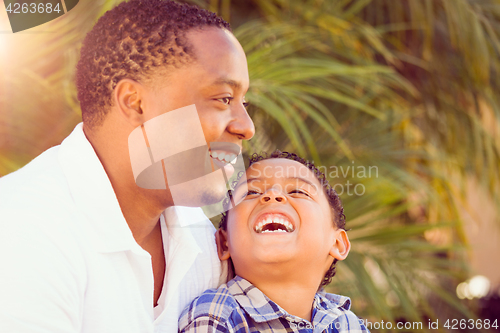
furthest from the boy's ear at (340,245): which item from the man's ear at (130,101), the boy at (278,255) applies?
the man's ear at (130,101)

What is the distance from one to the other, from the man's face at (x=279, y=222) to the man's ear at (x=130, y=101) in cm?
43

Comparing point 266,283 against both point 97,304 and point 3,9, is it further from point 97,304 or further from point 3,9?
point 3,9

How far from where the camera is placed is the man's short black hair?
3.36 ft

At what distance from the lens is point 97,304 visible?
0.89m

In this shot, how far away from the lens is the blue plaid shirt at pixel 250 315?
109cm

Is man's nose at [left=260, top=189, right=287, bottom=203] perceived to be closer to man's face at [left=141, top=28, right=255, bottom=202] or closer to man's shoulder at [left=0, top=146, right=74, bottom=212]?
man's face at [left=141, top=28, right=255, bottom=202]

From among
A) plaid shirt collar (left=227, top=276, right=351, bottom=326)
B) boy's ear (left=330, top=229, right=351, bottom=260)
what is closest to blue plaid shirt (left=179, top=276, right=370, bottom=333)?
plaid shirt collar (left=227, top=276, right=351, bottom=326)

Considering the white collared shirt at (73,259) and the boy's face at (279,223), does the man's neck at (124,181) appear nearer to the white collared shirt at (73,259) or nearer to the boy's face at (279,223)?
the white collared shirt at (73,259)

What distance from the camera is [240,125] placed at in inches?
42.0

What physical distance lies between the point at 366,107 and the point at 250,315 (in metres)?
0.99

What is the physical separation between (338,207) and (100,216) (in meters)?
0.81

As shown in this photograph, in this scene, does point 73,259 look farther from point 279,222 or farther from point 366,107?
point 366,107

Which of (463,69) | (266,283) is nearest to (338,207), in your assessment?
(266,283)

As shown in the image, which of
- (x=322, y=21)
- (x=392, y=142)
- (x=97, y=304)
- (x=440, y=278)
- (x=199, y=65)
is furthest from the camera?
(x=440, y=278)
